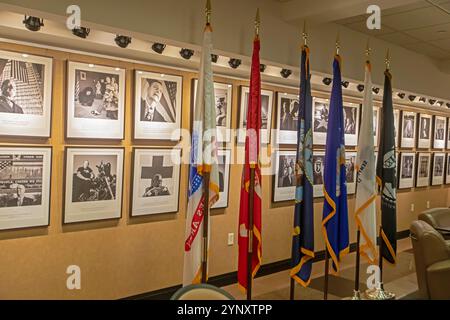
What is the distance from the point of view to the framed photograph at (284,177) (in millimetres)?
5027

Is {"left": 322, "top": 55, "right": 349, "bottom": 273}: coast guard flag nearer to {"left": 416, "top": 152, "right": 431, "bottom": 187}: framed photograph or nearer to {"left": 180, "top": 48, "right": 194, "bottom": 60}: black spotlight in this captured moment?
{"left": 180, "top": 48, "right": 194, "bottom": 60}: black spotlight

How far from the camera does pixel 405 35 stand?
4.84 meters

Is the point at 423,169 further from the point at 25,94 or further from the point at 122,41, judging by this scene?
the point at 25,94

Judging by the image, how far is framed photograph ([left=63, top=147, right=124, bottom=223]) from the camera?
338 centimetres

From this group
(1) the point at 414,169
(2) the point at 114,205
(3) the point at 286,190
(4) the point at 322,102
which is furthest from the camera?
(1) the point at 414,169

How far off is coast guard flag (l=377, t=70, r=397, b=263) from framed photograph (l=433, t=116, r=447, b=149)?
14.2 ft

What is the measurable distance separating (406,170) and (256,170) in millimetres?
4889

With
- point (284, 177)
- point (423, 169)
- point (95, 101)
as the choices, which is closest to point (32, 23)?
point (95, 101)

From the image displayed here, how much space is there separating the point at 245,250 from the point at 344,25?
9.15 ft

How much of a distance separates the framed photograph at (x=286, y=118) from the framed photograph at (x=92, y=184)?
212 cm

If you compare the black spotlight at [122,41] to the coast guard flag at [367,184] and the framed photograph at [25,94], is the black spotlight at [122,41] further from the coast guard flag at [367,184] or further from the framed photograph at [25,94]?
the coast guard flag at [367,184]

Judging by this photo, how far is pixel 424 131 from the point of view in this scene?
7484mm
